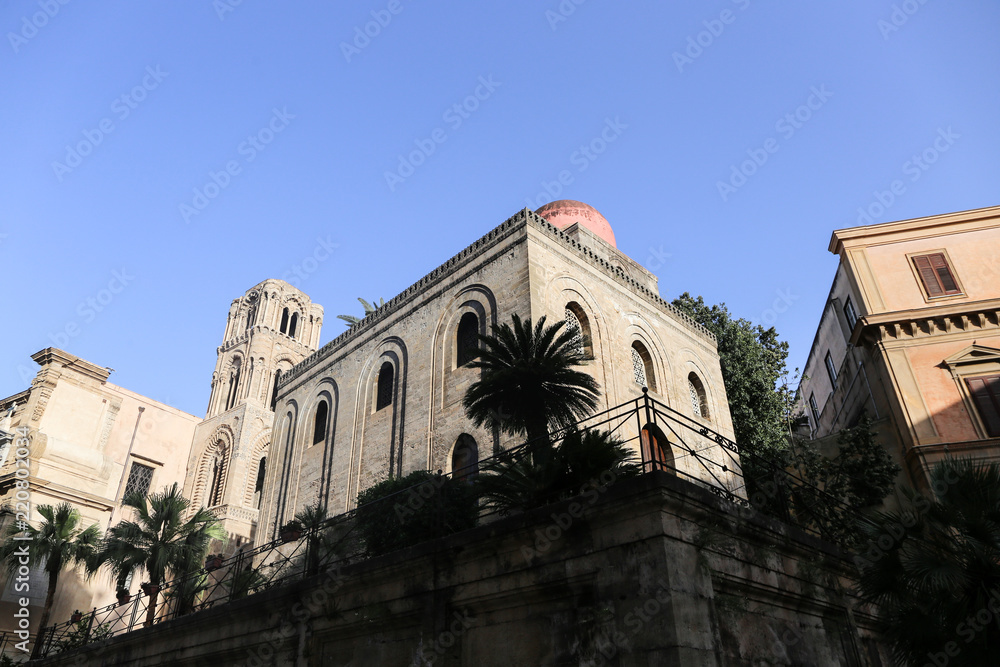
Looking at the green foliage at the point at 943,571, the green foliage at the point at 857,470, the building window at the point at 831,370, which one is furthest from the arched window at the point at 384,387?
the building window at the point at 831,370

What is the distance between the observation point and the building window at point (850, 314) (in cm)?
2171

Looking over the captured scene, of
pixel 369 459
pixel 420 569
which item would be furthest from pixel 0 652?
pixel 420 569

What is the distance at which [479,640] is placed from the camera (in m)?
6.61

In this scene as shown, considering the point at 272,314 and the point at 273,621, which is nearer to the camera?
the point at 273,621

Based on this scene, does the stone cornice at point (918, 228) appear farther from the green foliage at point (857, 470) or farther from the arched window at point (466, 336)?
the arched window at point (466, 336)

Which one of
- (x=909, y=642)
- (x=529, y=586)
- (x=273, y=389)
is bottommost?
(x=909, y=642)

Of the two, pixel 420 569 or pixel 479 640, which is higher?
pixel 420 569

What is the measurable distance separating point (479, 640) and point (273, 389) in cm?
3198

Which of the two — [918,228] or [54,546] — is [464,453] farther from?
[918,228]

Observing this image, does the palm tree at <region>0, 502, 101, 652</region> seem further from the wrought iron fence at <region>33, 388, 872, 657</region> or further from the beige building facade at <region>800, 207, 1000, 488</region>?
the beige building facade at <region>800, 207, 1000, 488</region>

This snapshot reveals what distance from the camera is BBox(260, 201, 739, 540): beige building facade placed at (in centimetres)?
1598

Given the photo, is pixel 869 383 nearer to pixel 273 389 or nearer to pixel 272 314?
pixel 273 389

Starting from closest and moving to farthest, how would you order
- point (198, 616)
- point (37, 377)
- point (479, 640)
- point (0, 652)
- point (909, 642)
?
point (909, 642) < point (479, 640) < point (198, 616) < point (0, 652) < point (37, 377)

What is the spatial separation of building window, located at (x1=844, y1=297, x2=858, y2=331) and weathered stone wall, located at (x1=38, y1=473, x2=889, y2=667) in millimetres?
15424
